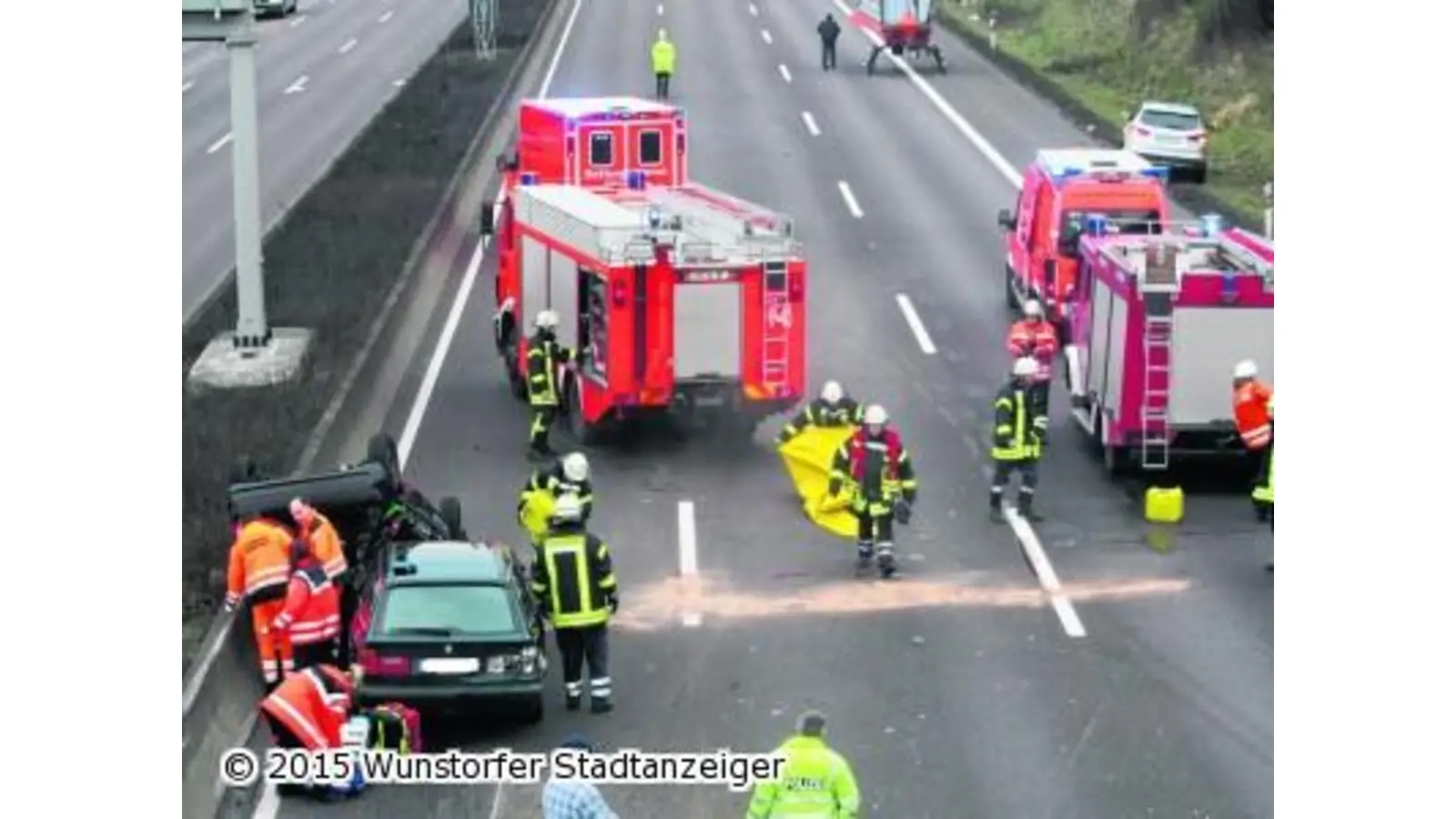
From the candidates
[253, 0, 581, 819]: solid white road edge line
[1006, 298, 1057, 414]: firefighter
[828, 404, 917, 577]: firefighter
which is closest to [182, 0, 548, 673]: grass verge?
[253, 0, 581, 819]: solid white road edge line

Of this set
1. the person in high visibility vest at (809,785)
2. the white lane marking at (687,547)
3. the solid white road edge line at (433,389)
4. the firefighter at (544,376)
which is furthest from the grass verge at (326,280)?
the person in high visibility vest at (809,785)

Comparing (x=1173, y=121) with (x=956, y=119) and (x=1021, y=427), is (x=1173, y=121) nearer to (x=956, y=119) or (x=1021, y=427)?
(x=956, y=119)

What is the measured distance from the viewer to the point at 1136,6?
56.8 m

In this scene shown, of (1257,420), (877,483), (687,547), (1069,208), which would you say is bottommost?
(687,547)

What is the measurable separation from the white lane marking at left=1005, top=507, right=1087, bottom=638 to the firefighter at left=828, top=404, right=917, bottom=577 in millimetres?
1387

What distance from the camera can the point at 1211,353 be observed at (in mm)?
24031

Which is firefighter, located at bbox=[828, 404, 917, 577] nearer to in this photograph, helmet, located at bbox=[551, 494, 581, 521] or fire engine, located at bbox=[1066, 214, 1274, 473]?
fire engine, located at bbox=[1066, 214, 1274, 473]

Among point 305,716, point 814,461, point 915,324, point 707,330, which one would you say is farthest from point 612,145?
point 305,716

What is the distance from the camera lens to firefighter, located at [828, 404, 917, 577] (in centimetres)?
2123

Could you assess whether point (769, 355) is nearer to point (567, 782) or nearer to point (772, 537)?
point (772, 537)

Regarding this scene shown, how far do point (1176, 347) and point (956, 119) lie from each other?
1139 inches

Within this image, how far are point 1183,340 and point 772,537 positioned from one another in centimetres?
463

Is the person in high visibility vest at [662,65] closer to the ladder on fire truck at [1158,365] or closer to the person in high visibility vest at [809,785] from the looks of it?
the ladder on fire truck at [1158,365]

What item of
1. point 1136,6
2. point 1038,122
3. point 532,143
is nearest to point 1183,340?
point 532,143
